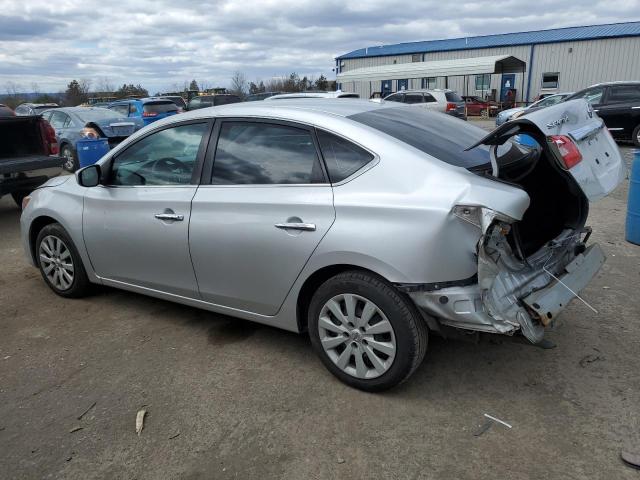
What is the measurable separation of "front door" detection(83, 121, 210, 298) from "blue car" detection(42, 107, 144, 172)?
847 centimetres

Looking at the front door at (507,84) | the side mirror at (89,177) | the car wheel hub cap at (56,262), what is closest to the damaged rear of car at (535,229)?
the side mirror at (89,177)

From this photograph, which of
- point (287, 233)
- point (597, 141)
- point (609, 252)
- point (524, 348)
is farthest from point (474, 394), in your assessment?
point (609, 252)

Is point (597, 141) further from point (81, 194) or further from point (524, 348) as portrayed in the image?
point (81, 194)

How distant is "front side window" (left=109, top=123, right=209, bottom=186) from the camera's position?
3.65 meters

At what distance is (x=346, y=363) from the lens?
3078mm

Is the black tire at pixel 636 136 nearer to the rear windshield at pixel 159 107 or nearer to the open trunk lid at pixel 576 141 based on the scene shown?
the open trunk lid at pixel 576 141

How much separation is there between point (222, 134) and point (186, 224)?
25.9 inches

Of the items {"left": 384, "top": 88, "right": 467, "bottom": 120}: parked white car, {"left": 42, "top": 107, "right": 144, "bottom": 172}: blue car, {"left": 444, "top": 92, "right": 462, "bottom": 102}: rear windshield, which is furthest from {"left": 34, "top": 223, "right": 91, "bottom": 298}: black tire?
{"left": 444, "top": 92, "right": 462, "bottom": 102}: rear windshield

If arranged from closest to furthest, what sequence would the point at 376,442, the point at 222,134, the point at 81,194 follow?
1. the point at 376,442
2. the point at 222,134
3. the point at 81,194

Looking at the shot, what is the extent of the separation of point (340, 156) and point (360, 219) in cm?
44

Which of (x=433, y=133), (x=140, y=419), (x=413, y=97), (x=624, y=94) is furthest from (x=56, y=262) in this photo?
(x=413, y=97)

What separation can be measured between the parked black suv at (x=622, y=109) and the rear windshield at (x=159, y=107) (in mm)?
11128

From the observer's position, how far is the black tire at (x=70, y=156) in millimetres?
12078

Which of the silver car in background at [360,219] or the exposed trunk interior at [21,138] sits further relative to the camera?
the exposed trunk interior at [21,138]
